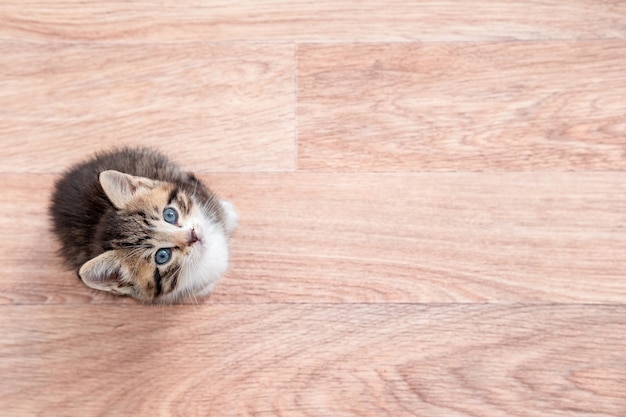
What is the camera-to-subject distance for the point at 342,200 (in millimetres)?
1545

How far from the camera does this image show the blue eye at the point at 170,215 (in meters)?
1.32

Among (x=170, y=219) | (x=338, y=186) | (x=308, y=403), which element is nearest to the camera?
(x=170, y=219)

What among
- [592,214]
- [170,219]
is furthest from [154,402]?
[592,214]

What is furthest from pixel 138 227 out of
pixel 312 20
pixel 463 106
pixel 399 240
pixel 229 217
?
pixel 463 106

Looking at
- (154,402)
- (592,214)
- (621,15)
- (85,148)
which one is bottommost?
(154,402)

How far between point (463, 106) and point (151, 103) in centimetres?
81

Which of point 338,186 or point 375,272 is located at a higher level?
point 338,186

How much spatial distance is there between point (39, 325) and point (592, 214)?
1.39 meters

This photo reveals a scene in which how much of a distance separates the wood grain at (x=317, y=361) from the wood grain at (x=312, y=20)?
713mm

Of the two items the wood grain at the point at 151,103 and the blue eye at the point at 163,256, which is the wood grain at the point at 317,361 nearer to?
the blue eye at the point at 163,256

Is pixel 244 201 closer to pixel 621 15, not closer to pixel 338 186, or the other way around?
pixel 338 186

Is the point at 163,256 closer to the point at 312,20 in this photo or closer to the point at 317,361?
the point at 317,361

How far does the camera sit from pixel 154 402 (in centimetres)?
145

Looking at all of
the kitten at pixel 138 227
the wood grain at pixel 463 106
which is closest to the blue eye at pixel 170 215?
the kitten at pixel 138 227
